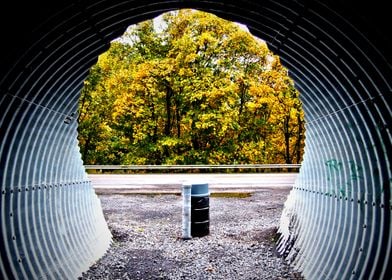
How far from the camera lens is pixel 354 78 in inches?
219

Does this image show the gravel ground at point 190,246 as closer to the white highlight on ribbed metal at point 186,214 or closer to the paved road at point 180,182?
the white highlight on ribbed metal at point 186,214

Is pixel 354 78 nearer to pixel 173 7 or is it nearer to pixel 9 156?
pixel 173 7

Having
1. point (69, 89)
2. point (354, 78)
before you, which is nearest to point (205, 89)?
point (69, 89)

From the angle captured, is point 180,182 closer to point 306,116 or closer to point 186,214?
point 186,214

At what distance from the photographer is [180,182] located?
2272cm

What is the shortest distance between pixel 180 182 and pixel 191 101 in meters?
7.07

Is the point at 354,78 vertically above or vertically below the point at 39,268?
above

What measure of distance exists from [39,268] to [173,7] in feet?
14.5

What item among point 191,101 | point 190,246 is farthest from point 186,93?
point 190,246

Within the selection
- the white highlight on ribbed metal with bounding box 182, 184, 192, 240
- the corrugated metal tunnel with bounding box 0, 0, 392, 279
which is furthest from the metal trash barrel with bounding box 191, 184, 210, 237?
the corrugated metal tunnel with bounding box 0, 0, 392, 279

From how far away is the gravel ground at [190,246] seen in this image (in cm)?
758

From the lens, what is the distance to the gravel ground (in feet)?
24.9

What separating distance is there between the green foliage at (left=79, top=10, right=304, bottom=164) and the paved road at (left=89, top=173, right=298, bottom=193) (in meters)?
4.61

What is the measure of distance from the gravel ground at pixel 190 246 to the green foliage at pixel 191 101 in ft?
44.6
